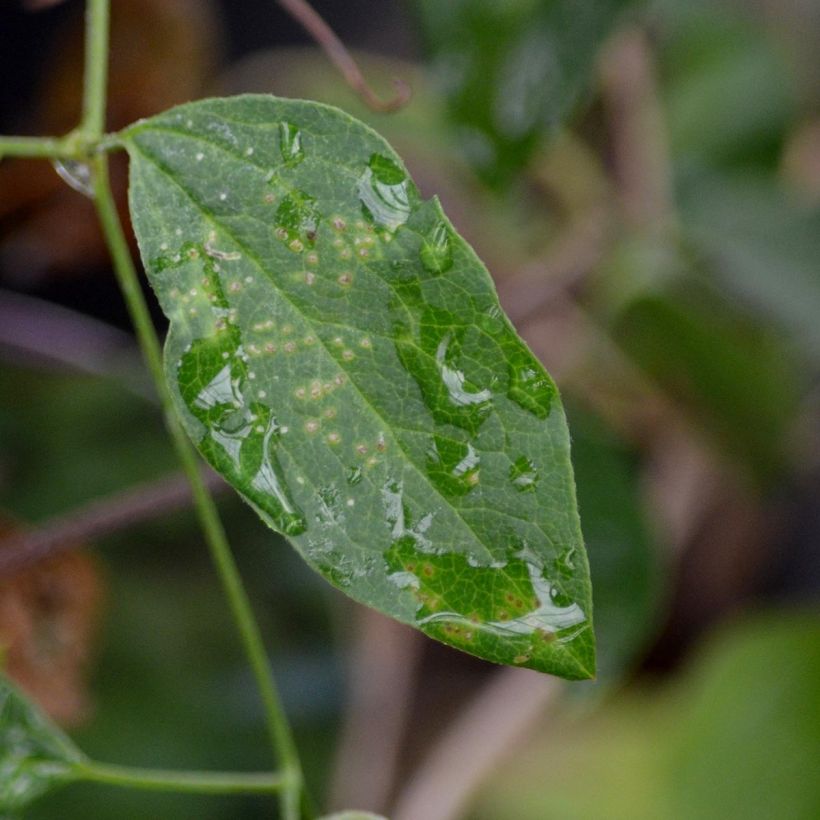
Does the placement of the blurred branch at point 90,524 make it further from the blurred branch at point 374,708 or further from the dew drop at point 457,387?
the blurred branch at point 374,708

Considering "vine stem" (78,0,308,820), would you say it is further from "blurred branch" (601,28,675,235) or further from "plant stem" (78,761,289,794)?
"blurred branch" (601,28,675,235)

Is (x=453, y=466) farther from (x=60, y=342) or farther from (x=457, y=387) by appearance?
(x=60, y=342)

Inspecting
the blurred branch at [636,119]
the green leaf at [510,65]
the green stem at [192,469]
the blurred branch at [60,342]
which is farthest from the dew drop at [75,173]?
the blurred branch at [636,119]

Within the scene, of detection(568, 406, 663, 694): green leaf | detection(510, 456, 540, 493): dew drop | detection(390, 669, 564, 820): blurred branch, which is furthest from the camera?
detection(390, 669, 564, 820): blurred branch

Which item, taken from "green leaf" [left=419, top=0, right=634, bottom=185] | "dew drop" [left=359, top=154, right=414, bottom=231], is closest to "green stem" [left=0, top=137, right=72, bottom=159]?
"dew drop" [left=359, top=154, right=414, bottom=231]

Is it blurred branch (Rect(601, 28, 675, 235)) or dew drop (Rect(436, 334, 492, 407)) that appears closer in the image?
dew drop (Rect(436, 334, 492, 407))

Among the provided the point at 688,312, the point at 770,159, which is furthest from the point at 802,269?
the point at 770,159
